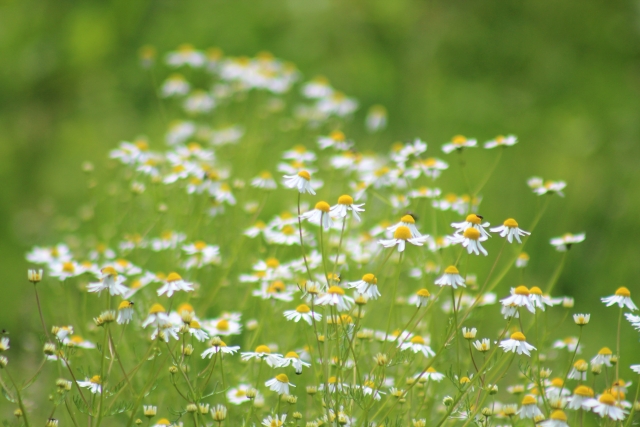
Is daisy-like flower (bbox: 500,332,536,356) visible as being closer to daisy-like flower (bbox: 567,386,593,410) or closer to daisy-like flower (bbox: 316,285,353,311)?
daisy-like flower (bbox: 567,386,593,410)

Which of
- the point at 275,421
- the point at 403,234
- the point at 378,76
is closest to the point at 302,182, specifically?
the point at 403,234

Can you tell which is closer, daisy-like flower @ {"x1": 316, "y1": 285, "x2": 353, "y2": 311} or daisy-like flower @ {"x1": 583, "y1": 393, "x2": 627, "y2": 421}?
daisy-like flower @ {"x1": 583, "y1": 393, "x2": 627, "y2": 421}

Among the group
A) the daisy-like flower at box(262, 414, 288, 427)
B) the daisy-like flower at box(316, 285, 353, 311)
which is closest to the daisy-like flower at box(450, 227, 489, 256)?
the daisy-like flower at box(316, 285, 353, 311)

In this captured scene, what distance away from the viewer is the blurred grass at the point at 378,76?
3275 millimetres

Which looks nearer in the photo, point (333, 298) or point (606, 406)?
point (606, 406)

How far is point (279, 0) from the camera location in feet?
14.4

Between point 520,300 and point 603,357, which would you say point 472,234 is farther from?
point 603,357

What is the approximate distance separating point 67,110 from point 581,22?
10.7 feet

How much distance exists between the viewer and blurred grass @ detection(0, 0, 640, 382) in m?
3.28

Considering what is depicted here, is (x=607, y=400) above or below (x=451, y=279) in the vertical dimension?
below

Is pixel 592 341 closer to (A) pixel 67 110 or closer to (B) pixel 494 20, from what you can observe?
(B) pixel 494 20

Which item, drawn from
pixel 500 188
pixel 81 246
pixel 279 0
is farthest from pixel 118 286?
pixel 279 0

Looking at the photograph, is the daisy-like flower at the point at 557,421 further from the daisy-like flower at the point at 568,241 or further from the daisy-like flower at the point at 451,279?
the daisy-like flower at the point at 568,241

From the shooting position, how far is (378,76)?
394cm
